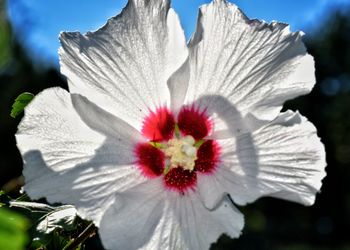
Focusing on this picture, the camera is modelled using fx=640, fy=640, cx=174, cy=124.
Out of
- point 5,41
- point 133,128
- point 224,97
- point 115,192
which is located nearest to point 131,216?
point 115,192

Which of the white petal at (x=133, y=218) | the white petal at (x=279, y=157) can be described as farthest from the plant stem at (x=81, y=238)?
the white petal at (x=279, y=157)

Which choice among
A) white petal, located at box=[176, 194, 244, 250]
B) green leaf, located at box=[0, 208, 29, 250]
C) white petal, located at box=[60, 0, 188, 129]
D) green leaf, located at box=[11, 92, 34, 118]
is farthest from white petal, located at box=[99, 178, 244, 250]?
green leaf, located at box=[0, 208, 29, 250]

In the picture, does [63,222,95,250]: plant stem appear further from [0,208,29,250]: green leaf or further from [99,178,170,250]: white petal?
[0,208,29,250]: green leaf

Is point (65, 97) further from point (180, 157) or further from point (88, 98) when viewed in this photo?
point (180, 157)

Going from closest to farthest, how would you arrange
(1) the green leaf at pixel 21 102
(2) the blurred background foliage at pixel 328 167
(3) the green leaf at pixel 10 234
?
(3) the green leaf at pixel 10 234 → (1) the green leaf at pixel 21 102 → (2) the blurred background foliage at pixel 328 167

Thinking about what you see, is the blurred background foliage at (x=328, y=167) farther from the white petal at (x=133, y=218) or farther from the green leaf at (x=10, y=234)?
the green leaf at (x=10, y=234)

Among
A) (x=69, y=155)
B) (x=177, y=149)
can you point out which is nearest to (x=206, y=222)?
(x=177, y=149)

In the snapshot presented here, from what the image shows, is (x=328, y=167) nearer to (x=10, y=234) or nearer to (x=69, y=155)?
(x=69, y=155)
